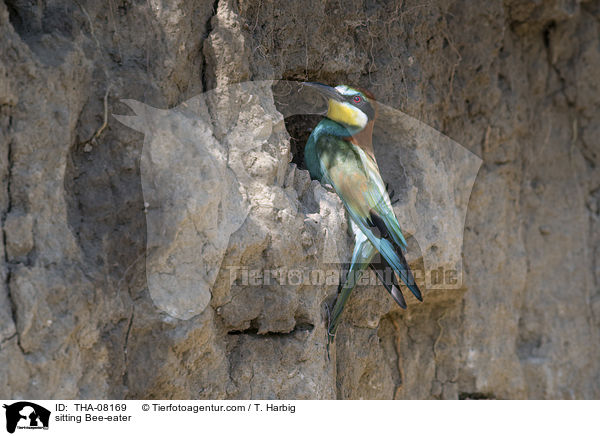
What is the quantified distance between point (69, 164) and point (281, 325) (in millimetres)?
890

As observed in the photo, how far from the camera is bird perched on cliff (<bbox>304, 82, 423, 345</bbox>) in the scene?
268 centimetres

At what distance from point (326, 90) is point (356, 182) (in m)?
0.38

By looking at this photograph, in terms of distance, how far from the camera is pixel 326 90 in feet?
9.14

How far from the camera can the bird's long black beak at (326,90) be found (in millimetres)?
2777

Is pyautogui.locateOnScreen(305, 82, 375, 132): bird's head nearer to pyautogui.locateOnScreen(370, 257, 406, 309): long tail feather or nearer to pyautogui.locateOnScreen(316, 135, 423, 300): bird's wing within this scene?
pyautogui.locateOnScreen(316, 135, 423, 300): bird's wing

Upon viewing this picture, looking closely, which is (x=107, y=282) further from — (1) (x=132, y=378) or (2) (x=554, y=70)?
(2) (x=554, y=70)

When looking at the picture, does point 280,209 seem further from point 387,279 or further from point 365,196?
point 387,279

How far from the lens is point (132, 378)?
2.13 metres

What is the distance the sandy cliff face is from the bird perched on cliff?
2.7 inches

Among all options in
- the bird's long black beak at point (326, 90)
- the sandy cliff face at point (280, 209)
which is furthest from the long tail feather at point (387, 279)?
the bird's long black beak at point (326, 90)
